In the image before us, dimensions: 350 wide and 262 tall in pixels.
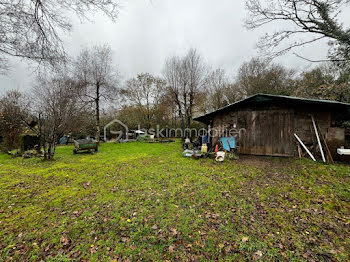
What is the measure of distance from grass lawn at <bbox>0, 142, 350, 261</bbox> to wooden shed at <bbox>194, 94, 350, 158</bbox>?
2364mm

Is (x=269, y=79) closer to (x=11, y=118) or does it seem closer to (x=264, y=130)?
(x=264, y=130)

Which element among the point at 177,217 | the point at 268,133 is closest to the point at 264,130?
the point at 268,133

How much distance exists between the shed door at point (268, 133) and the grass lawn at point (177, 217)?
8.11 feet

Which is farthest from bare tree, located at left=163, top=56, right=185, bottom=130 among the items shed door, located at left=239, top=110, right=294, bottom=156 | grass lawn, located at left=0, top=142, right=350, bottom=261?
grass lawn, located at left=0, top=142, right=350, bottom=261

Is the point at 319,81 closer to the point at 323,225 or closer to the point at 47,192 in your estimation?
the point at 323,225

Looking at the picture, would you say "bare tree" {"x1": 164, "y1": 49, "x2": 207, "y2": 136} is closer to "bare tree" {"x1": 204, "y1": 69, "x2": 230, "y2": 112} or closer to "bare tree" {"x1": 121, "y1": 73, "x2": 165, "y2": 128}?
"bare tree" {"x1": 204, "y1": 69, "x2": 230, "y2": 112}

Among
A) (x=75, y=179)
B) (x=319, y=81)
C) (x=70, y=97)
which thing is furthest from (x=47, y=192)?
(x=319, y=81)

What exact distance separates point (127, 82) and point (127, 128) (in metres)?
7.48

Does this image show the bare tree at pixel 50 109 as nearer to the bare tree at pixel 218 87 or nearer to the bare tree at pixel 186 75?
the bare tree at pixel 186 75

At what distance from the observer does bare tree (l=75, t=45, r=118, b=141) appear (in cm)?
1291

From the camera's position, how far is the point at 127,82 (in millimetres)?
21016

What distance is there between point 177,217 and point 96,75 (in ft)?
50.2

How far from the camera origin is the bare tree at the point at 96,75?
12913mm

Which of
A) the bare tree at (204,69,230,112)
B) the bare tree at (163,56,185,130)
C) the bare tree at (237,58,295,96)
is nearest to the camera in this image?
the bare tree at (163,56,185,130)
